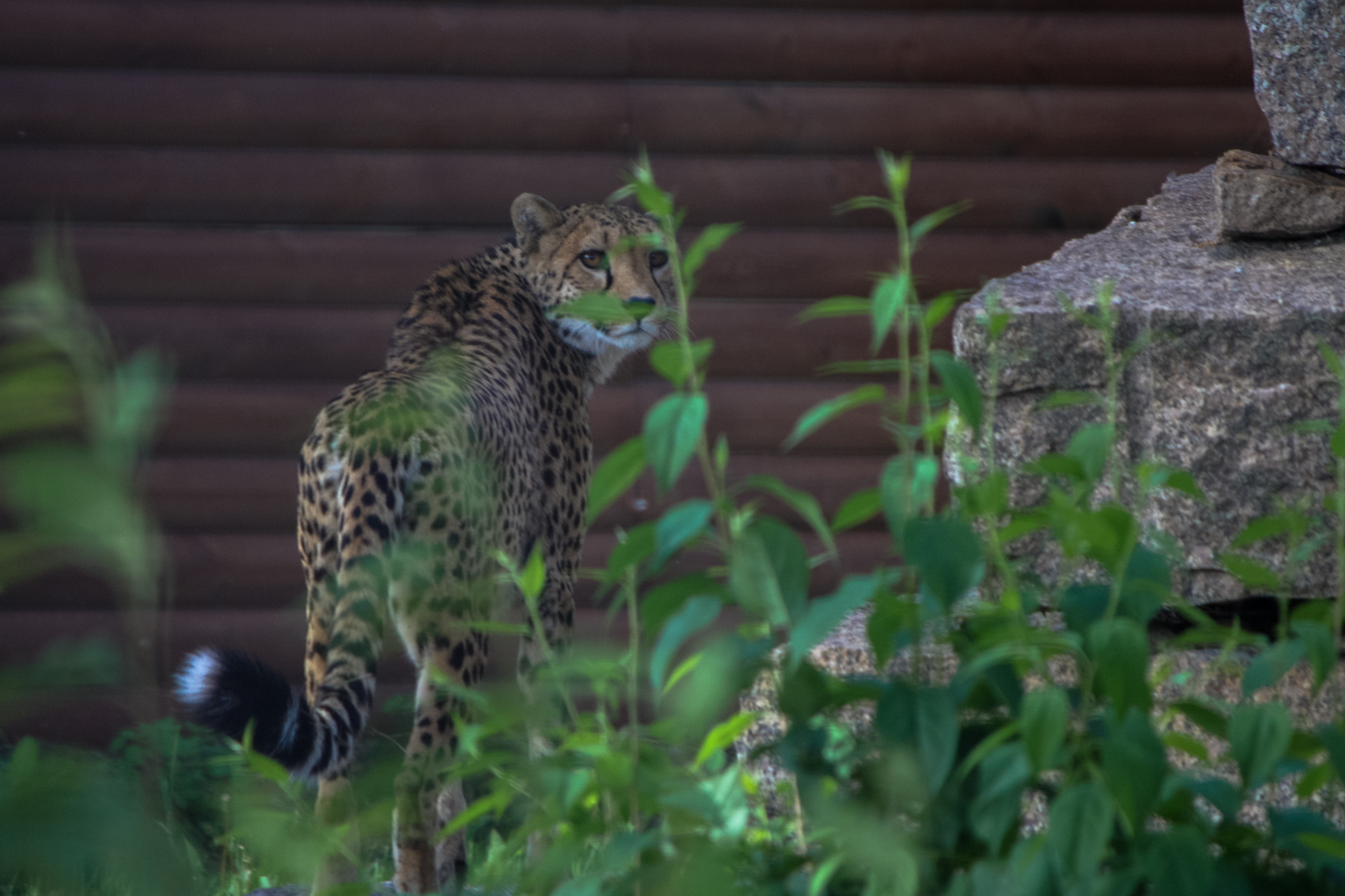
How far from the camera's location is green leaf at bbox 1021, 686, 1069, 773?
79 cm

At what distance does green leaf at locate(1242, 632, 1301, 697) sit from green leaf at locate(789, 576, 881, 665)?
0.34 meters

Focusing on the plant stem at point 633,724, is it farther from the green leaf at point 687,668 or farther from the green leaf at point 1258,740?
the green leaf at point 1258,740

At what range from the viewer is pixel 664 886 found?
83 cm

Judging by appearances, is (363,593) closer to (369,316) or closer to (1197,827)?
(1197,827)

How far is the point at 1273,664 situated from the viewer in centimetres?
93

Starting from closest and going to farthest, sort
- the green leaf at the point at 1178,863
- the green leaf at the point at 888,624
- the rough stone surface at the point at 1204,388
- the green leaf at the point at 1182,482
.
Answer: the green leaf at the point at 1178,863
the green leaf at the point at 888,624
the green leaf at the point at 1182,482
the rough stone surface at the point at 1204,388

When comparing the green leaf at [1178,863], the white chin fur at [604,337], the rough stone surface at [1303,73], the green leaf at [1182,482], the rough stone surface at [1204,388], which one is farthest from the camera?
the white chin fur at [604,337]

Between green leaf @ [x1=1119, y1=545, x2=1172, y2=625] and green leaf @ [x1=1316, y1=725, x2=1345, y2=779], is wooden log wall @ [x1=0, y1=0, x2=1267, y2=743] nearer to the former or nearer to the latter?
green leaf @ [x1=1119, y1=545, x2=1172, y2=625]

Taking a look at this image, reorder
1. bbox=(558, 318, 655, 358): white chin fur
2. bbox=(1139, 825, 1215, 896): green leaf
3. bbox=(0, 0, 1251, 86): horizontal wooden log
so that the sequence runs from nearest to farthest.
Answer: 1. bbox=(1139, 825, 1215, 896): green leaf
2. bbox=(558, 318, 655, 358): white chin fur
3. bbox=(0, 0, 1251, 86): horizontal wooden log

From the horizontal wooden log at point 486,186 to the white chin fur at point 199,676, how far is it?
2.56 meters

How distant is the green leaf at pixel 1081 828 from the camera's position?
2.57 feet

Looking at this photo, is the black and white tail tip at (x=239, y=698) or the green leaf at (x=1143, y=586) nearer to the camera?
the green leaf at (x=1143, y=586)

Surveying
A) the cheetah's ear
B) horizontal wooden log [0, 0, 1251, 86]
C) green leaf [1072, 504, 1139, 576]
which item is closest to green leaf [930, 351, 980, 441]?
green leaf [1072, 504, 1139, 576]

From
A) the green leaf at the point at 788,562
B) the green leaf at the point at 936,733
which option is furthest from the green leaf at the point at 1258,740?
the green leaf at the point at 788,562
